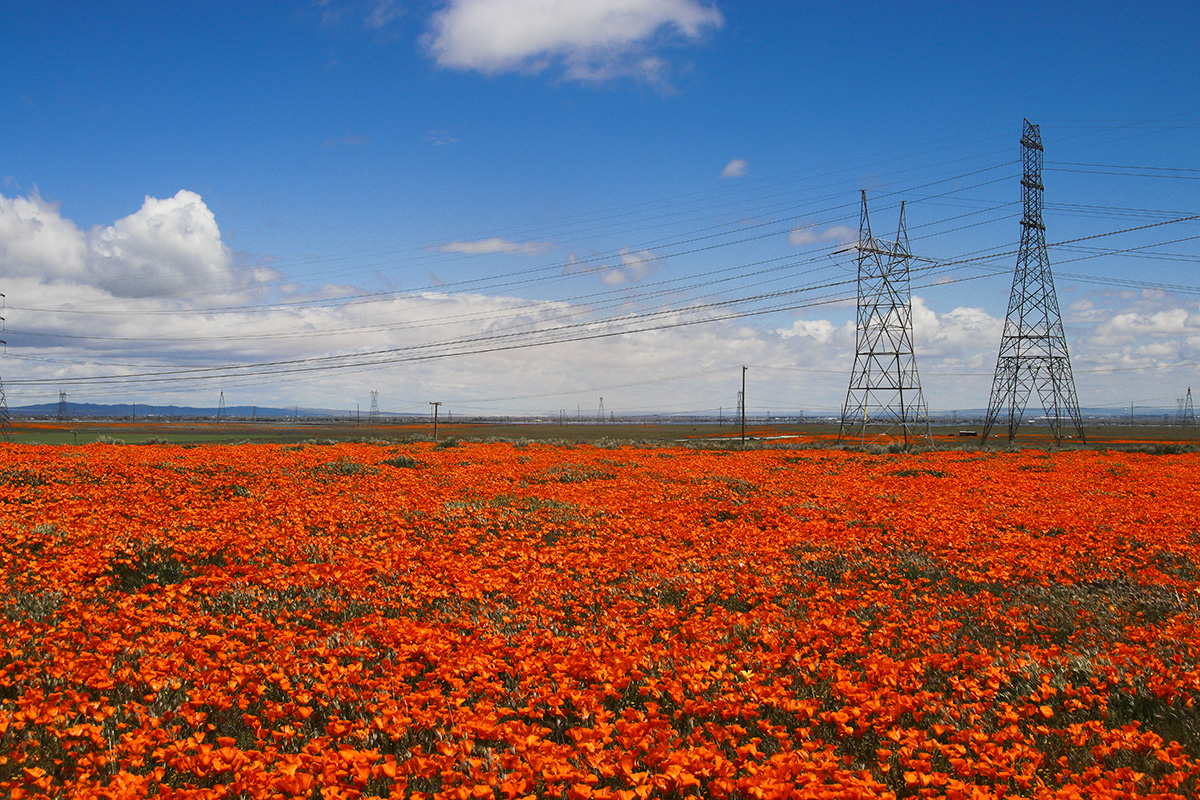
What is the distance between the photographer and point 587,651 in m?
6.39

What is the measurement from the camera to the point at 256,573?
29.7ft

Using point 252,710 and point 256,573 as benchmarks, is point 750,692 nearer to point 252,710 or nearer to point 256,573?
point 252,710

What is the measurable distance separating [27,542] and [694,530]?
452 inches

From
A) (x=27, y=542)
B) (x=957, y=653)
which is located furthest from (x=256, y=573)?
(x=957, y=653)

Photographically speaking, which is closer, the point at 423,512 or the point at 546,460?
the point at 423,512

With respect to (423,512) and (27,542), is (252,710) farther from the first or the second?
(423,512)

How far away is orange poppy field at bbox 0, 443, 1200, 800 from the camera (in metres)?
4.20

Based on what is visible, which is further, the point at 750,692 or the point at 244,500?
the point at 244,500

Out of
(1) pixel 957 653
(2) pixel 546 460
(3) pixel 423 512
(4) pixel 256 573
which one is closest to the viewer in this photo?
(1) pixel 957 653

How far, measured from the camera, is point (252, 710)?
541cm

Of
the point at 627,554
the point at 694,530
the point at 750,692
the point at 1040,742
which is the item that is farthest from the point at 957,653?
the point at 694,530

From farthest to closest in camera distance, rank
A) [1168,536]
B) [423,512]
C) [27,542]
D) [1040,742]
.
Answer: [423,512] → [1168,536] → [27,542] → [1040,742]

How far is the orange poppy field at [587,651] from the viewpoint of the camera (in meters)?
4.20

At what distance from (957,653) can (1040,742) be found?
1842 mm
